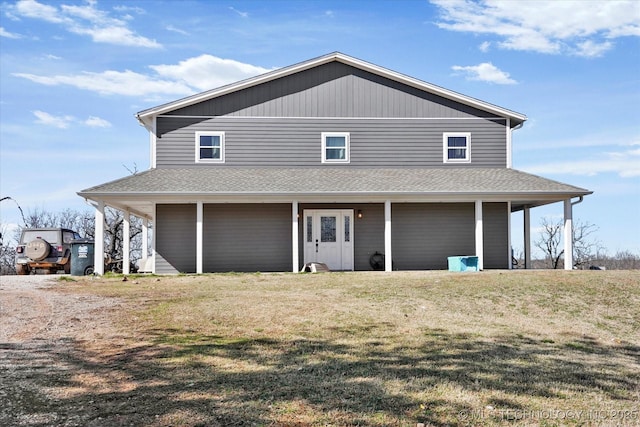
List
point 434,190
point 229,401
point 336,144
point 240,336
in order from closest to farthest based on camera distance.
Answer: point 229,401 → point 240,336 → point 434,190 → point 336,144

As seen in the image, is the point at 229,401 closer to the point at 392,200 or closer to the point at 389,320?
the point at 389,320

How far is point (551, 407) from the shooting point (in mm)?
5562

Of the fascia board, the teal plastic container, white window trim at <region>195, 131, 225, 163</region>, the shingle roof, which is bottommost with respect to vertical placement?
the teal plastic container

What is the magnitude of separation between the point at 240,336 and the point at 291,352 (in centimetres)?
128

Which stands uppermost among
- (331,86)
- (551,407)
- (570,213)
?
(331,86)

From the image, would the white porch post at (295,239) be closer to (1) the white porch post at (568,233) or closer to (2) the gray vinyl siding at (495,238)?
(2) the gray vinyl siding at (495,238)

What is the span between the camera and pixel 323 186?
18531 millimetres

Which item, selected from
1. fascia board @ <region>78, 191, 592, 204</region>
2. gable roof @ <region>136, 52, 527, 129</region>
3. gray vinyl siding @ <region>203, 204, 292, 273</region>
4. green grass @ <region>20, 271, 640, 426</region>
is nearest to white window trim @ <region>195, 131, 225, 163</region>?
gable roof @ <region>136, 52, 527, 129</region>

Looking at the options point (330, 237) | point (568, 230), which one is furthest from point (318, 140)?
point (568, 230)

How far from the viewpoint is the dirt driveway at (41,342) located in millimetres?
5289

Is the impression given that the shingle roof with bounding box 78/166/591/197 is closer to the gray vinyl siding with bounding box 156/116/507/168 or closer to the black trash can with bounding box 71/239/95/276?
the gray vinyl siding with bounding box 156/116/507/168

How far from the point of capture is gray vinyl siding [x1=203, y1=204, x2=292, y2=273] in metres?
19.6

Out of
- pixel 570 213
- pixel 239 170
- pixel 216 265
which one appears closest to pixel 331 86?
pixel 239 170

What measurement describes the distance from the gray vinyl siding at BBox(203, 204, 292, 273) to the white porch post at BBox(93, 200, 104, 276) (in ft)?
10.8
